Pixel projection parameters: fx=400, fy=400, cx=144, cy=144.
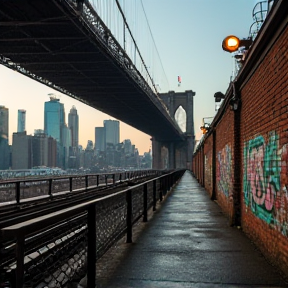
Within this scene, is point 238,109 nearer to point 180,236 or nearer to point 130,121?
point 180,236

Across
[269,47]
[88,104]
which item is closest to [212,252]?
[269,47]

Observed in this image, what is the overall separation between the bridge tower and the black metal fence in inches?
3824

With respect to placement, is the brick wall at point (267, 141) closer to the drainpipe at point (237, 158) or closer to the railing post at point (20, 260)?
the drainpipe at point (237, 158)

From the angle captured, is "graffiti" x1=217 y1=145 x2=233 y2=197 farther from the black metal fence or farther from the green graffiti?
the black metal fence

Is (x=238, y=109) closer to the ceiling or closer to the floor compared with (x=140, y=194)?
closer to the ceiling

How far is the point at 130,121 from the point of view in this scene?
243ft

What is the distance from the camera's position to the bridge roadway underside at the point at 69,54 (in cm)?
2566

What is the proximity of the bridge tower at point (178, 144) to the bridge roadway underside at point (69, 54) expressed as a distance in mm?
47178

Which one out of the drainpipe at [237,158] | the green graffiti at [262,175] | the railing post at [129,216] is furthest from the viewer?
the drainpipe at [237,158]

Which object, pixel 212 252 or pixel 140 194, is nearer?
pixel 212 252

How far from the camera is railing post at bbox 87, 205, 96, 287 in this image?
4.55 metres

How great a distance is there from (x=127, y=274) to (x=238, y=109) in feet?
16.7

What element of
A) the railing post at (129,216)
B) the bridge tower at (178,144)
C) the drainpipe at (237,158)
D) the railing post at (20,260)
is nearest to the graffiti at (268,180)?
the drainpipe at (237,158)

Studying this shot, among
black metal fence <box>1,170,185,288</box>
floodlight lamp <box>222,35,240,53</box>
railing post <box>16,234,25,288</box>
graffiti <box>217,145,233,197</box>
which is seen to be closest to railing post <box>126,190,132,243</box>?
black metal fence <box>1,170,185,288</box>
